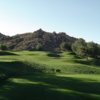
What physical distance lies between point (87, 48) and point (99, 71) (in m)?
43.9

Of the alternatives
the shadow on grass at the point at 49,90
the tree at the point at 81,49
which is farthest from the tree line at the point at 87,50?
the shadow on grass at the point at 49,90

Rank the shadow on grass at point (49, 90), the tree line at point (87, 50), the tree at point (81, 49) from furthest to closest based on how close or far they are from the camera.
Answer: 1. the tree at point (81, 49)
2. the tree line at point (87, 50)
3. the shadow on grass at point (49, 90)

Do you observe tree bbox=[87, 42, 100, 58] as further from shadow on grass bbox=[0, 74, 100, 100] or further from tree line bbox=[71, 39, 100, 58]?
shadow on grass bbox=[0, 74, 100, 100]

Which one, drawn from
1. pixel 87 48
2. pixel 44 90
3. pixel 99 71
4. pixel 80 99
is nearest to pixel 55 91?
pixel 44 90

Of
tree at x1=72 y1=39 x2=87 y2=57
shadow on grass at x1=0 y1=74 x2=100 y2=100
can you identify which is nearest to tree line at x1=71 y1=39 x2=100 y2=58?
tree at x1=72 y1=39 x2=87 y2=57

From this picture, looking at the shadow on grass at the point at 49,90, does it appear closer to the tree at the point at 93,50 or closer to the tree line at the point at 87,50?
the tree line at the point at 87,50

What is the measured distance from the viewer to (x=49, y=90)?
Answer: 108 ft

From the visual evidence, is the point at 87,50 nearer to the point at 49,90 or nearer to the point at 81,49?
the point at 81,49

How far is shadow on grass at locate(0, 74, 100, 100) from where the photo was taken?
29.8 meters

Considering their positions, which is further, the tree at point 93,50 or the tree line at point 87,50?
the tree at point 93,50

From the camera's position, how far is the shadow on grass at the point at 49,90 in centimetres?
2978

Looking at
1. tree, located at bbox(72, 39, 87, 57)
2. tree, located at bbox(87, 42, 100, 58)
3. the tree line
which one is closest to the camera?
the tree line

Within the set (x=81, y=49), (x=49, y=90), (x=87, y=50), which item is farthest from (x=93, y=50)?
(x=49, y=90)

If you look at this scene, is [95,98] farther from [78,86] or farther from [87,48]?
[87,48]
